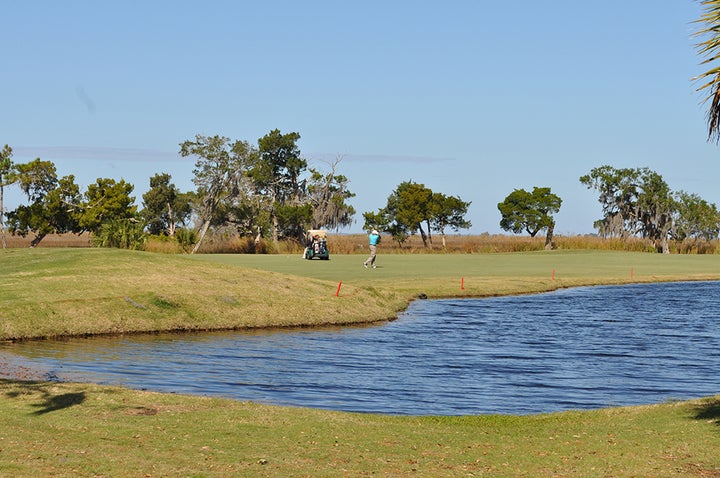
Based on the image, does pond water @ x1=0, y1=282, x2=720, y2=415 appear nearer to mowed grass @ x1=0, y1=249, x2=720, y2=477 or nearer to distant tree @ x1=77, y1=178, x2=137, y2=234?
mowed grass @ x1=0, y1=249, x2=720, y2=477

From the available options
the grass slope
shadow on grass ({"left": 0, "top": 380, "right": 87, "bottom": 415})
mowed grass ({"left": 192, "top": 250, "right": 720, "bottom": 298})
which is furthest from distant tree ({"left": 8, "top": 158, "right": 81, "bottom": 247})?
shadow on grass ({"left": 0, "top": 380, "right": 87, "bottom": 415})

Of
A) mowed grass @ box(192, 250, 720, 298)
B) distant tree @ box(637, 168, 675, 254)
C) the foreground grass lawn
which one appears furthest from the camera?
distant tree @ box(637, 168, 675, 254)

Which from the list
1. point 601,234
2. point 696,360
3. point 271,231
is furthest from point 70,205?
point 696,360

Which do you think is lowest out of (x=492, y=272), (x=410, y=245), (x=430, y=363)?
(x=430, y=363)

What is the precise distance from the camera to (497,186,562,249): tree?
122125mm

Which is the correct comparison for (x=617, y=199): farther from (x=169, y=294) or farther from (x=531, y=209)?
(x=169, y=294)

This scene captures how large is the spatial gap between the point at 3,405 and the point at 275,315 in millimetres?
20220

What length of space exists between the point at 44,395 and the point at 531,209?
358 feet

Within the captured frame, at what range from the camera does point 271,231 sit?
336 ft

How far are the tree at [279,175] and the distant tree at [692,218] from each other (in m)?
43.6

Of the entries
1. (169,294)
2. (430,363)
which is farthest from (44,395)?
(169,294)

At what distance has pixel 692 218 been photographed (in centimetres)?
11519

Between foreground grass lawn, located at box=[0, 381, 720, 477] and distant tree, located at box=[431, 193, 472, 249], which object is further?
distant tree, located at box=[431, 193, 472, 249]

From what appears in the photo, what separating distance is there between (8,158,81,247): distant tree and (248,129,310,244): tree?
1865cm
